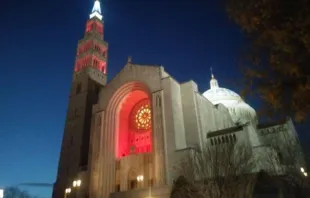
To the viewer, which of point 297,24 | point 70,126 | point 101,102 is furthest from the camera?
point 70,126

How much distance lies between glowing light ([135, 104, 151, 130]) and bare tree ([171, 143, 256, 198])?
13169mm

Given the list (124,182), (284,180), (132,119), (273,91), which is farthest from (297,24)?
(132,119)

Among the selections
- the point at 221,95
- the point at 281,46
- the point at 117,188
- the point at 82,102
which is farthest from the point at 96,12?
the point at 281,46

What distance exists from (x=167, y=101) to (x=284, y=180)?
12738 millimetres

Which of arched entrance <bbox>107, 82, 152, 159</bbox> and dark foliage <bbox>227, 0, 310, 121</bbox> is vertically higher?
arched entrance <bbox>107, 82, 152, 159</bbox>

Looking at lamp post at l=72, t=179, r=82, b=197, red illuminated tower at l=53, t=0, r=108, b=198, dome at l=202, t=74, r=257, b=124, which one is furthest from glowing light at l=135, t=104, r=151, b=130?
dome at l=202, t=74, r=257, b=124

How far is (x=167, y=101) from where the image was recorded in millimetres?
27094

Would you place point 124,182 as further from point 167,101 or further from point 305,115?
point 305,115

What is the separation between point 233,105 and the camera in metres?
42.7

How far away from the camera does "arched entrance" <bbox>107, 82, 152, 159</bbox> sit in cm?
3164

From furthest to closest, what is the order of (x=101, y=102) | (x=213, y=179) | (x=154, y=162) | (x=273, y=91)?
(x=101, y=102) < (x=154, y=162) < (x=213, y=179) < (x=273, y=91)

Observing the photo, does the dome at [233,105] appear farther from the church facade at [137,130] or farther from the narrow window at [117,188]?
the narrow window at [117,188]

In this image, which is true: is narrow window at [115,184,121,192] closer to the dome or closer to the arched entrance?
the arched entrance

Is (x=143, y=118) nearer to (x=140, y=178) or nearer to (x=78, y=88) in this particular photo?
(x=140, y=178)
